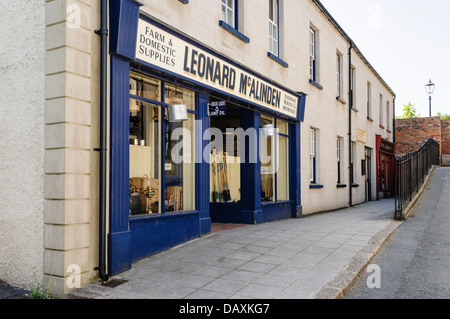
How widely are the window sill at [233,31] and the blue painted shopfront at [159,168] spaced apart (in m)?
0.69

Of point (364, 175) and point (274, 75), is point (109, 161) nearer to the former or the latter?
point (274, 75)

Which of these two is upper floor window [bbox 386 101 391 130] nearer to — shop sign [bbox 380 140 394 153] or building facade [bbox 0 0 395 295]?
shop sign [bbox 380 140 394 153]

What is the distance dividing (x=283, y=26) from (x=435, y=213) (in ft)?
22.4

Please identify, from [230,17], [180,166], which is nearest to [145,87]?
[180,166]

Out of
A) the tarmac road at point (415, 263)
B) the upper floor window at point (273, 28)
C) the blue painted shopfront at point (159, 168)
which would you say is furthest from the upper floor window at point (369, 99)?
the blue painted shopfront at point (159, 168)

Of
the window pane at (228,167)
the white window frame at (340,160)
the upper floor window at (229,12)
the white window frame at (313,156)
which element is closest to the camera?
the upper floor window at (229,12)

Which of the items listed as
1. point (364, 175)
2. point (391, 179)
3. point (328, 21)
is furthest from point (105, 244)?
point (391, 179)

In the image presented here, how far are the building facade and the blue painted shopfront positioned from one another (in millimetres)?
22

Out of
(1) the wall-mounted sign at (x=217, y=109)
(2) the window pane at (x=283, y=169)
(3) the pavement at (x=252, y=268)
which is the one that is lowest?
(3) the pavement at (x=252, y=268)

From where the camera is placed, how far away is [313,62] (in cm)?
1332

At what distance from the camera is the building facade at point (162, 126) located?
4.87 meters

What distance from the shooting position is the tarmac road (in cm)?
488

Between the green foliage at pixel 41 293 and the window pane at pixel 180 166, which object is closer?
the green foliage at pixel 41 293

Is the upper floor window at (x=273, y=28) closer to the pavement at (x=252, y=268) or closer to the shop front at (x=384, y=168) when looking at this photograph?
the pavement at (x=252, y=268)
